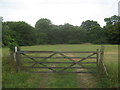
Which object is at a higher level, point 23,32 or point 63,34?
point 23,32

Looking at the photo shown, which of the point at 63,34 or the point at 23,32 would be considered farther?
the point at 63,34

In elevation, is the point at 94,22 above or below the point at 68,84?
above

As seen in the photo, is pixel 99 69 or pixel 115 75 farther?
pixel 99 69

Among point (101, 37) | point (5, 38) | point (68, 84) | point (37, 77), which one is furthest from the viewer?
point (101, 37)

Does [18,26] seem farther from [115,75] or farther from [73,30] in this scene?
[115,75]

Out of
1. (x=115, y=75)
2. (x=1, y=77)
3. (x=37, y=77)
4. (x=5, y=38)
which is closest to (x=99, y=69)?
(x=115, y=75)

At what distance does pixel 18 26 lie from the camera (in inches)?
1811

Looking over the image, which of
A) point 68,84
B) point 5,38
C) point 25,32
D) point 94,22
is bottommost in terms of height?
point 68,84

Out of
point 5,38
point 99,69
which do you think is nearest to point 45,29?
point 5,38

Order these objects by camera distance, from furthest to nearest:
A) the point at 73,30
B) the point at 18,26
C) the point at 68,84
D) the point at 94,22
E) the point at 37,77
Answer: the point at 94,22
the point at 73,30
the point at 18,26
the point at 37,77
the point at 68,84

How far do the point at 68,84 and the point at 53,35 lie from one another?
48.3 metres

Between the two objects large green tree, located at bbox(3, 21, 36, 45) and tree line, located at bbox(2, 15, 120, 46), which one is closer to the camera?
large green tree, located at bbox(3, 21, 36, 45)

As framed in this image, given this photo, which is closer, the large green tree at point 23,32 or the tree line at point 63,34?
the large green tree at point 23,32

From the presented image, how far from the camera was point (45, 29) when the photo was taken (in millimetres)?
54719
